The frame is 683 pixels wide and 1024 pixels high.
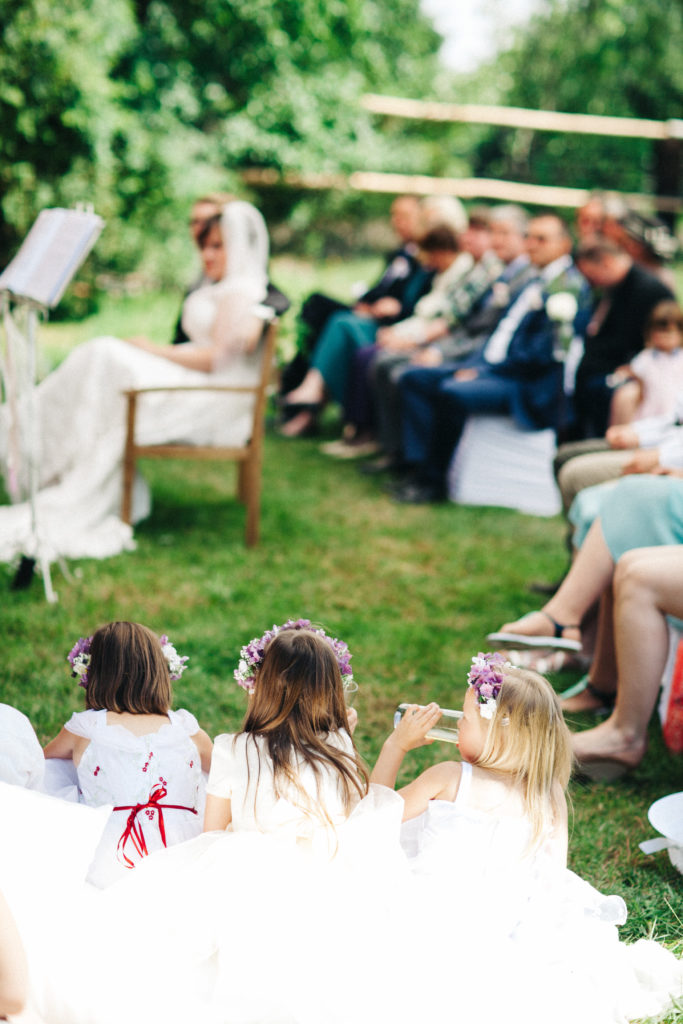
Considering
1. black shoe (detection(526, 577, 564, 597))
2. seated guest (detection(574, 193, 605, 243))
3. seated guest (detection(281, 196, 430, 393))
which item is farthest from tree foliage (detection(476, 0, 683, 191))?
black shoe (detection(526, 577, 564, 597))

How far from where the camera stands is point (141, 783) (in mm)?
2230

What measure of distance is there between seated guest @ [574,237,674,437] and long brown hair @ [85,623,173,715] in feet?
11.7

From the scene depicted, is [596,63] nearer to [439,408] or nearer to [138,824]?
[439,408]

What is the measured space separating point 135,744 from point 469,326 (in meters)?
4.52

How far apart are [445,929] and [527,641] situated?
1.23 metres

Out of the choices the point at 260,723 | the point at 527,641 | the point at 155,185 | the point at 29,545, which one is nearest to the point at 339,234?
the point at 155,185

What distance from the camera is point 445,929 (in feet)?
6.45

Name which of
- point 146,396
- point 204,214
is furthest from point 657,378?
point 146,396

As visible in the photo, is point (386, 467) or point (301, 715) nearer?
point (301, 715)

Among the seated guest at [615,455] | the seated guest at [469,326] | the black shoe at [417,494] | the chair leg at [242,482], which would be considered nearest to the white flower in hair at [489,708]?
the seated guest at [615,455]

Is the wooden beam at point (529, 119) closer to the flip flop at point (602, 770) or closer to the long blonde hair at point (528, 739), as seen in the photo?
the flip flop at point (602, 770)

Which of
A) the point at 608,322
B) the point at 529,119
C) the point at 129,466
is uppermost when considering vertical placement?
the point at 529,119

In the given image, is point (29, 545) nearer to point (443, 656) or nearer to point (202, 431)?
point (202, 431)

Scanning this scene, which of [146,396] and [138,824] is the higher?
[146,396]
